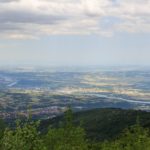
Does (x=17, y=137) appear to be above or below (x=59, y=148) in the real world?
above

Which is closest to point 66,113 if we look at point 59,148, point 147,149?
point 59,148

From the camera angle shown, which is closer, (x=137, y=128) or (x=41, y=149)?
(x=41, y=149)

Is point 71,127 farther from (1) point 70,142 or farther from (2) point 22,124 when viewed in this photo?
(2) point 22,124

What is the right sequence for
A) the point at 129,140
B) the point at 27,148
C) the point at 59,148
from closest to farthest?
the point at 27,148, the point at 59,148, the point at 129,140

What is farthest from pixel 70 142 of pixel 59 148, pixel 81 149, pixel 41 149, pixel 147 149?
pixel 41 149

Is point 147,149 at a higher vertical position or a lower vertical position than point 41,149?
lower

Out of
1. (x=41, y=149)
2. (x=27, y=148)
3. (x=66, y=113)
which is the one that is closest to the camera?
(x=27, y=148)

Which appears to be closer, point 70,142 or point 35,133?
point 35,133

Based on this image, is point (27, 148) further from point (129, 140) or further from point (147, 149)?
point (129, 140)

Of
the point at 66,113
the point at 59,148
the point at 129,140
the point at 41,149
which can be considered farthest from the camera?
the point at 129,140
